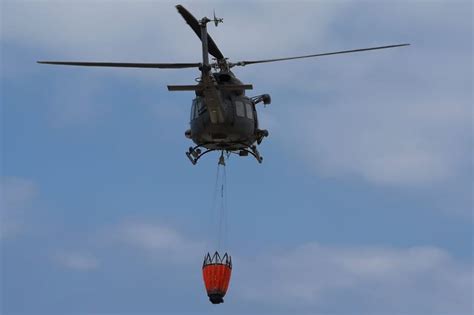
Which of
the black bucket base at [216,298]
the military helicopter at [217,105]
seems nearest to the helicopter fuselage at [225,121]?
the military helicopter at [217,105]

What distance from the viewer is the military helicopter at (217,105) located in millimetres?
44603

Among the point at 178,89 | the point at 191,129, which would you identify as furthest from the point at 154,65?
the point at 191,129

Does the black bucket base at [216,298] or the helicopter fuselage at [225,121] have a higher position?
the helicopter fuselage at [225,121]

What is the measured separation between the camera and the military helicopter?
146 feet

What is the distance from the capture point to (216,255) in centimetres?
4706

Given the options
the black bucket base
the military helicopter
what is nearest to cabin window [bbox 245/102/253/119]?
the military helicopter

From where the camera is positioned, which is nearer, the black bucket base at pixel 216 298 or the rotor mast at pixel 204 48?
the rotor mast at pixel 204 48

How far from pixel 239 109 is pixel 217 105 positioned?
1947mm

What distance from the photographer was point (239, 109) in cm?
4753

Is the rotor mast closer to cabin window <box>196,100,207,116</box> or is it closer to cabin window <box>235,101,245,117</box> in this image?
cabin window <box>196,100,207,116</box>

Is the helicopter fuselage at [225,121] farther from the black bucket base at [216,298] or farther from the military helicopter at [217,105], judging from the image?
the black bucket base at [216,298]

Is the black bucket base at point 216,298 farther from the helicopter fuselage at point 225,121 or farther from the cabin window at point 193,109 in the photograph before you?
the cabin window at point 193,109

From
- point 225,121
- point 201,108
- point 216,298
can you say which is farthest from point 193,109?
point 216,298

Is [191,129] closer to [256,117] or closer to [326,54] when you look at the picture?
[256,117]
